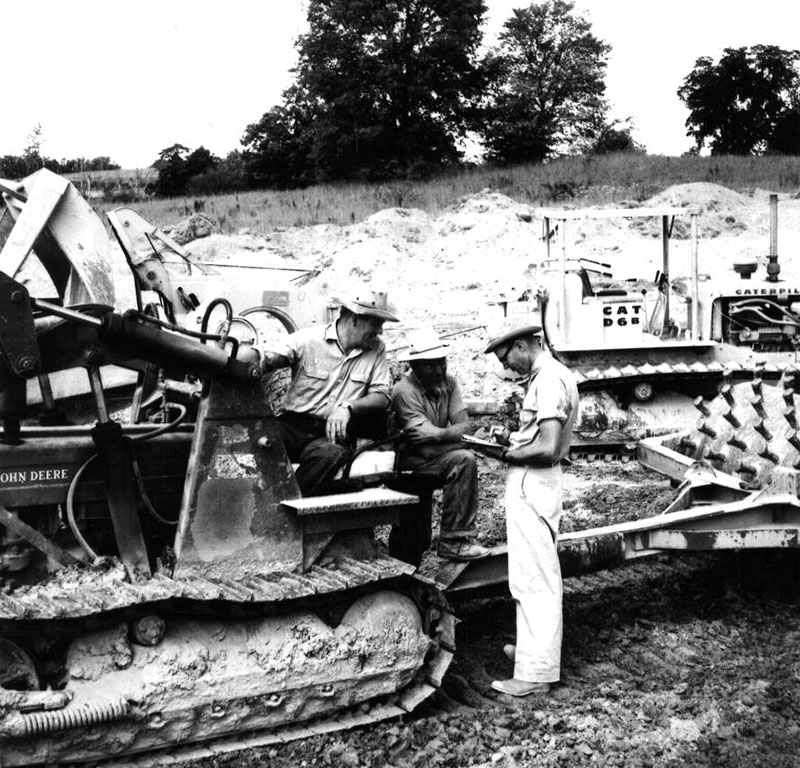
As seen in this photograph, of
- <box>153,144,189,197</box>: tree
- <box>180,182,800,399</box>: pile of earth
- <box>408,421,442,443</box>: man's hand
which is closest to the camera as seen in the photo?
<box>408,421,442,443</box>: man's hand

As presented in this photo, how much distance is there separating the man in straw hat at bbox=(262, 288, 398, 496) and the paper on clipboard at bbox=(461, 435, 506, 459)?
465mm

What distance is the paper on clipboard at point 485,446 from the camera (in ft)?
18.3

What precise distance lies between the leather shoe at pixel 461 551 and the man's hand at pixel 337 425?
2.73ft

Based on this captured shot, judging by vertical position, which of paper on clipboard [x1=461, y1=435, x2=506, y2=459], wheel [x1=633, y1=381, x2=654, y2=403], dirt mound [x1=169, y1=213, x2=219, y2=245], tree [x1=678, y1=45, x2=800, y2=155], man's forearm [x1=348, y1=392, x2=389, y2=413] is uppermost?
tree [x1=678, y1=45, x2=800, y2=155]

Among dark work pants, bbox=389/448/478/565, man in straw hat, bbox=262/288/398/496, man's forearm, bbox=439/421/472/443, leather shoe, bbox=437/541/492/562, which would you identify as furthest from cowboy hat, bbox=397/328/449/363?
leather shoe, bbox=437/541/492/562

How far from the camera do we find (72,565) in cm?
465

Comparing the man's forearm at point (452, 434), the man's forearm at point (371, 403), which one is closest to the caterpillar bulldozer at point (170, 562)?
the man's forearm at point (371, 403)

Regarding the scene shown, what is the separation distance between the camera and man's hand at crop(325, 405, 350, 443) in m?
5.31

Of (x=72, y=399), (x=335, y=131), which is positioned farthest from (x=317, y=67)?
(x=72, y=399)

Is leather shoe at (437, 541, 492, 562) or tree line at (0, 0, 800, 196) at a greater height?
tree line at (0, 0, 800, 196)

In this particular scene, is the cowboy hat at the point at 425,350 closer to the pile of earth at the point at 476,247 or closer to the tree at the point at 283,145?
the pile of earth at the point at 476,247

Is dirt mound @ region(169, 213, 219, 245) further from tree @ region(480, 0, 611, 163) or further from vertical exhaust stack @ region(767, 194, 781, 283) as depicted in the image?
tree @ region(480, 0, 611, 163)

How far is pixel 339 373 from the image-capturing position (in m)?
5.70

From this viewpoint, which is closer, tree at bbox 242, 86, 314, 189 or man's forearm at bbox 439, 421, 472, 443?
man's forearm at bbox 439, 421, 472, 443
